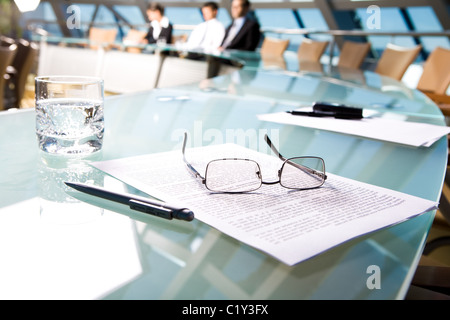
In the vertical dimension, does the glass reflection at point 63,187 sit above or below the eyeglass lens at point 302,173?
below

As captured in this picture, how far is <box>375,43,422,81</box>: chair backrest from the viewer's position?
3730mm

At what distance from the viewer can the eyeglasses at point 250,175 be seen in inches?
22.9

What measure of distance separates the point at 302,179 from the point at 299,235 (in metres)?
0.19

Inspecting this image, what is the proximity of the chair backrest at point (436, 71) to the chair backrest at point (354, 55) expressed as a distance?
123cm

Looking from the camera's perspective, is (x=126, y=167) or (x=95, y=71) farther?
(x=95, y=71)

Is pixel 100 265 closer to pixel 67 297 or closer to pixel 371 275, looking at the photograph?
pixel 67 297

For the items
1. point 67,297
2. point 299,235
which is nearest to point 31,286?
point 67,297

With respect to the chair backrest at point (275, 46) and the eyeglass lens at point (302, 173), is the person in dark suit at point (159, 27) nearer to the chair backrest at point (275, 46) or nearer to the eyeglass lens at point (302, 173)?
the chair backrest at point (275, 46)

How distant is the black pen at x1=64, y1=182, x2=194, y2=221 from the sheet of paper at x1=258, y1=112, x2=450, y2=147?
0.61 meters

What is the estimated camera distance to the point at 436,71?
3.30 metres

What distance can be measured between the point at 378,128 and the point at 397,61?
318 cm

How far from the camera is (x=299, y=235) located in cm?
45

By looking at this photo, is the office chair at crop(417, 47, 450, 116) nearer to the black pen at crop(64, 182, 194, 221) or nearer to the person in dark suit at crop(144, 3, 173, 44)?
the black pen at crop(64, 182, 194, 221)

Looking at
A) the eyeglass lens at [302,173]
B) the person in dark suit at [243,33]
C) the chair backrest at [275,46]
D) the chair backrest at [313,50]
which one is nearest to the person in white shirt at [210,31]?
the person in dark suit at [243,33]
